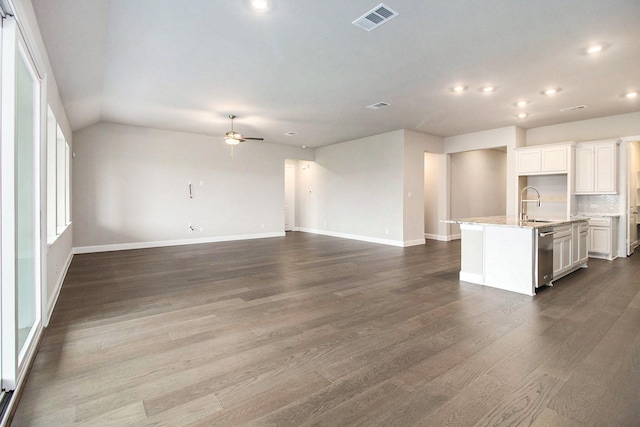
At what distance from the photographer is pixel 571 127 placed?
689 cm

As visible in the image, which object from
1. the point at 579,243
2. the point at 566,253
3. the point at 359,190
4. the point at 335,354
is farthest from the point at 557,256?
the point at 359,190

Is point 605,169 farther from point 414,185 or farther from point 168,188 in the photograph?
point 168,188

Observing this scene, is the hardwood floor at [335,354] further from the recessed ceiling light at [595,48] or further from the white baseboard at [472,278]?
the recessed ceiling light at [595,48]

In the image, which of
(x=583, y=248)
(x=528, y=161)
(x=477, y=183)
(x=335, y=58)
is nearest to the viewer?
(x=335, y=58)

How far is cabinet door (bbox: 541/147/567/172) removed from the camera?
643 cm

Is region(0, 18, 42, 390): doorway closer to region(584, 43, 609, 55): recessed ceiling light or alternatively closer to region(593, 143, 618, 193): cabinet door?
region(584, 43, 609, 55): recessed ceiling light

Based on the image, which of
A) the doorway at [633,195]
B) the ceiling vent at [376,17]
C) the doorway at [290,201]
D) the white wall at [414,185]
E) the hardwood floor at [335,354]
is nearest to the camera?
the hardwood floor at [335,354]

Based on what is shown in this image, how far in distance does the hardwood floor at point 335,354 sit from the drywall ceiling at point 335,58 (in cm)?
272

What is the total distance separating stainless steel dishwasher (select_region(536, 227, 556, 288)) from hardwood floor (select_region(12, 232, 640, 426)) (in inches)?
8.3

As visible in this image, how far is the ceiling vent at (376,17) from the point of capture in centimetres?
276

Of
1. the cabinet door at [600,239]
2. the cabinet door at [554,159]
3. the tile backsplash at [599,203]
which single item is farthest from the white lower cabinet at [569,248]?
the tile backsplash at [599,203]

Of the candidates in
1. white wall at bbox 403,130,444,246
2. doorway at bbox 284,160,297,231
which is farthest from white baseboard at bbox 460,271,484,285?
doorway at bbox 284,160,297,231

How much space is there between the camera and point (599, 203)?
662 cm

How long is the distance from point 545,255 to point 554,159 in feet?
11.5
